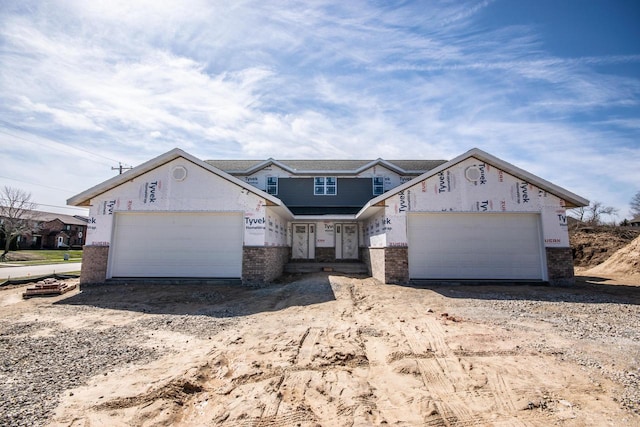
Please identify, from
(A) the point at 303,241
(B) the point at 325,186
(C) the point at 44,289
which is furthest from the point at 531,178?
(C) the point at 44,289

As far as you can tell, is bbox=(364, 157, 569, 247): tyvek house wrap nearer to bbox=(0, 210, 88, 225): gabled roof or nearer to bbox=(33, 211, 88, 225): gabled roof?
bbox=(0, 210, 88, 225): gabled roof

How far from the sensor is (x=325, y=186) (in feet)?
61.5

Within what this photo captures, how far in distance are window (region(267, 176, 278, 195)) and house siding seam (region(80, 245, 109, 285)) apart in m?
9.27

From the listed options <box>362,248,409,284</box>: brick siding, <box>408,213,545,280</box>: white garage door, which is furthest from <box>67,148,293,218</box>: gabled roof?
<box>408,213,545,280</box>: white garage door

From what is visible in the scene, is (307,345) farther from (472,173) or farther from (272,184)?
(272,184)

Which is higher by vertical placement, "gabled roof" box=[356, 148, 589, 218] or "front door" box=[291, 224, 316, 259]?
"gabled roof" box=[356, 148, 589, 218]

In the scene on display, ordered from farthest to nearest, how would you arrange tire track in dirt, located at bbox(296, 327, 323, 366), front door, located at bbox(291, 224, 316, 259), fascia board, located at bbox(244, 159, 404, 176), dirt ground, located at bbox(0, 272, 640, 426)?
1. front door, located at bbox(291, 224, 316, 259)
2. fascia board, located at bbox(244, 159, 404, 176)
3. tire track in dirt, located at bbox(296, 327, 323, 366)
4. dirt ground, located at bbox(0, 272, 640, 426)

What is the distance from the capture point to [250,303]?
28.9 feet

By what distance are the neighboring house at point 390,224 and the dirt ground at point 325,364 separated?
331 cm

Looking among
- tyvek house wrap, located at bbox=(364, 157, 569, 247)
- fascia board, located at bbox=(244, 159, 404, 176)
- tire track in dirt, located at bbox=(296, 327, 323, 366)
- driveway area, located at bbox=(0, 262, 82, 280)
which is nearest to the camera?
tire track in dirt, located at bbox=(296, 327, 323, 366)

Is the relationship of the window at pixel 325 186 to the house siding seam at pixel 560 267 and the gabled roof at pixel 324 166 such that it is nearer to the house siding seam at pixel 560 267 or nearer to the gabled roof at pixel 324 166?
the gabled roof at pixel 324 166

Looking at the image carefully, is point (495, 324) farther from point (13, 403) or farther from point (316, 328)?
point (13, 403)

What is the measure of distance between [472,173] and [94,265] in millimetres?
15285

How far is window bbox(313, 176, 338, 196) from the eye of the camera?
736 inches
